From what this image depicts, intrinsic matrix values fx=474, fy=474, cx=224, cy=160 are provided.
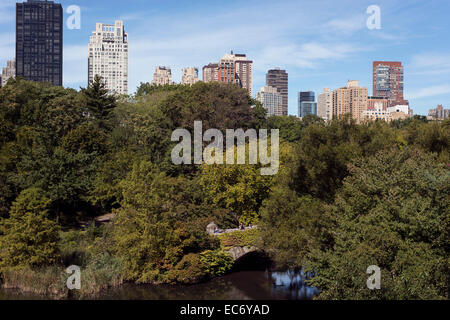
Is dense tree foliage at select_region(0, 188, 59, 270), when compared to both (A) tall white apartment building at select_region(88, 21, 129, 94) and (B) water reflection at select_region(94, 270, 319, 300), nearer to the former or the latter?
(B) water reflection at select_region(94, 270, 319, 300)

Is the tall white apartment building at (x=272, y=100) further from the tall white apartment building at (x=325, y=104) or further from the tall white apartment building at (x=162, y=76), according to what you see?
the tall white apartment building at (x=162, y=76)

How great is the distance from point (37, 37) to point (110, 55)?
26.2 meters

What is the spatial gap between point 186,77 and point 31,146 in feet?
435

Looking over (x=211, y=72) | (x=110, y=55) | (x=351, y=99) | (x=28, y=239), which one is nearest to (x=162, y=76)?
(x=110, y=55)

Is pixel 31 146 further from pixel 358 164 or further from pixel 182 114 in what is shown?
pixel 358 164

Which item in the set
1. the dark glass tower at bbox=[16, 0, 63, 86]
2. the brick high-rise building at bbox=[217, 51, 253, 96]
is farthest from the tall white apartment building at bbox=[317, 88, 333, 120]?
the dark glass tower at bbox=[16, 0, 63, 86]

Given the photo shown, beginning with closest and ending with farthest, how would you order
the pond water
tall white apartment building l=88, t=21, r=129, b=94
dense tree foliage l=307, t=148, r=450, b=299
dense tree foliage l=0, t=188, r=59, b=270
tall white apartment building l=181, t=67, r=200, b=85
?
dense tree foliage l=307, t=148, r=450, b=299 → the pond water → dense tree foliage l=0, t=188, r=59, b=270 → tall white apartment building l=88, t=21, r=129, b=94 → tall white apartment building l=181, t=67, r=200, b=85

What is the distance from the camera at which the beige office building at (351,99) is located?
15488 cm

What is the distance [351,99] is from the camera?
158000 millimetres

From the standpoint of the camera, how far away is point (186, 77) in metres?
161

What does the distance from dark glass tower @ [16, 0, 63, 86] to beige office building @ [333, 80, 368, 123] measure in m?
91.9

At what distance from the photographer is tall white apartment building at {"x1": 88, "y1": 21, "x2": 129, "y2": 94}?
159m

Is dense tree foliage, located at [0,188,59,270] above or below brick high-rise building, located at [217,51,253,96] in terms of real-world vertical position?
below

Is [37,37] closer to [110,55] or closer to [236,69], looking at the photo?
[110,55]
